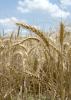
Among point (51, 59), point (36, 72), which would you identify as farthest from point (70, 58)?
point (36, 72)

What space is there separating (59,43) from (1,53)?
118 centimetres

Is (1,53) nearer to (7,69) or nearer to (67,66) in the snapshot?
(7,69)

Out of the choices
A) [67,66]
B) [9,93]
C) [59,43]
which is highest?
[59,43]

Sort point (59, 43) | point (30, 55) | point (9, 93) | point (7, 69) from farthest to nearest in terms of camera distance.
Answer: point (30, 55), point (7, 69), point (9, 93), point (59, 43)

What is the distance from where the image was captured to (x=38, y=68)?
10.7 feet

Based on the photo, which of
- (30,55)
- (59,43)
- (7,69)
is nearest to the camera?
(59,43)

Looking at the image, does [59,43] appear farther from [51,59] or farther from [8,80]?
[8,80]

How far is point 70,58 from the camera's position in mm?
2637

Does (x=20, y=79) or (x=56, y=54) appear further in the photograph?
(x=20, y=79)

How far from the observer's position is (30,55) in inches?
147

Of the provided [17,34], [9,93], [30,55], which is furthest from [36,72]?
[17,34]

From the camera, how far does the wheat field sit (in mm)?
2570

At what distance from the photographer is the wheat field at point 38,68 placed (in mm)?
2570

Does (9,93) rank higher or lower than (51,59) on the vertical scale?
lower
